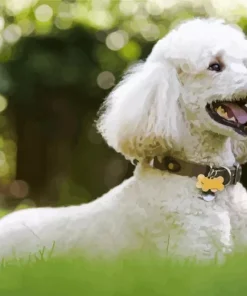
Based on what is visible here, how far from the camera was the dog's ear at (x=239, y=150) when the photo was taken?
3678 mm

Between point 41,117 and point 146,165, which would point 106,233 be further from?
point 41,117

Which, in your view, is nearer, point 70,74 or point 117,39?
point 70,74

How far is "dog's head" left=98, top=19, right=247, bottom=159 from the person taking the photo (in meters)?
3.43

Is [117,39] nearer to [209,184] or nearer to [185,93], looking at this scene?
[185,93]

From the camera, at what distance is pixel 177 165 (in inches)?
136

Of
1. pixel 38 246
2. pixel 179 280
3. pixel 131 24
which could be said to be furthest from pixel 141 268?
pixel 131 24

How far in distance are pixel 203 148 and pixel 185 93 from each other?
28 centimetres

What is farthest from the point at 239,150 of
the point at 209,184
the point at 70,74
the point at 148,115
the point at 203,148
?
the point at 70,74

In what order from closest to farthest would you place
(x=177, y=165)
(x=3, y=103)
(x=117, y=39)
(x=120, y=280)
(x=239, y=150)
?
(x=120, y=280) < (x=177, y=165) < (x=239, y=150) < (x=117, y=39) < (x=3, y=103)

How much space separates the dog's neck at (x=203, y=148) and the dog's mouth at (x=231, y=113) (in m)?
0.12

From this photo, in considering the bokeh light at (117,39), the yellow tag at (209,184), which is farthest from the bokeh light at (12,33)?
the yellow tag at (209,184)

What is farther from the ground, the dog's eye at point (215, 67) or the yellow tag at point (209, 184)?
the dog's eye at point (215, 67)

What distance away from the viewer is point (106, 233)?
11.5 feet

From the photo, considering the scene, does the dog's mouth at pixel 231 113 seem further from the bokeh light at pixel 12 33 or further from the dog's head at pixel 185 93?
the bokeh light at pixel 12 33
